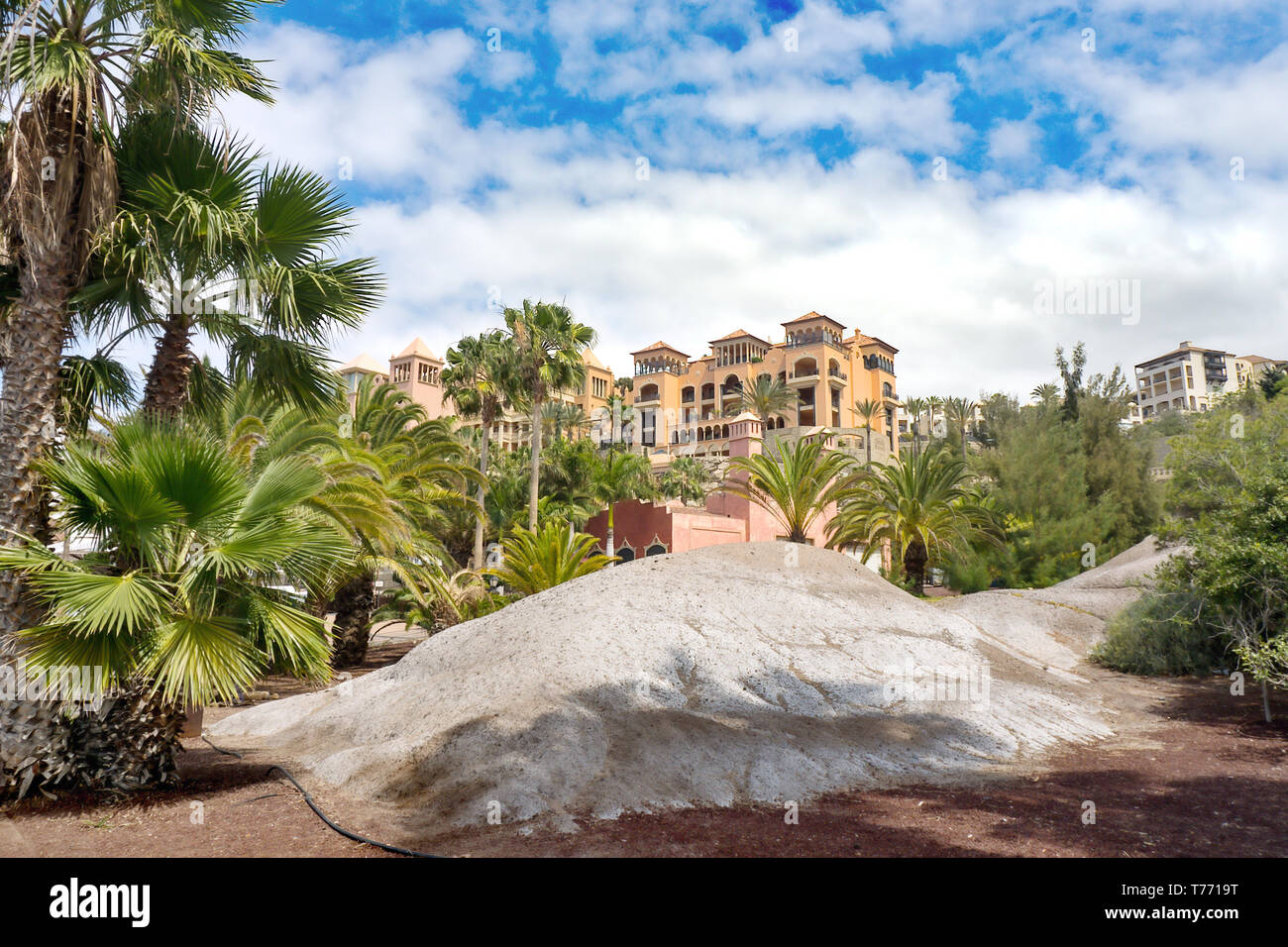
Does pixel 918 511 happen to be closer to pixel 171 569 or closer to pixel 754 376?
pixel 171 569

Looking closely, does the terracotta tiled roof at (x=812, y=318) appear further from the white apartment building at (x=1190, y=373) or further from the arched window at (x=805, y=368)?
the white apartment building at (x=1190, y=373)

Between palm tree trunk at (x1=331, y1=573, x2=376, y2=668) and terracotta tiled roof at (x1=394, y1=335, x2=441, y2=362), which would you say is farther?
terracotta tiled roof at (x1=394, y1=335, x2=441, y2=362)

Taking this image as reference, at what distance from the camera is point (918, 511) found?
22.5 m

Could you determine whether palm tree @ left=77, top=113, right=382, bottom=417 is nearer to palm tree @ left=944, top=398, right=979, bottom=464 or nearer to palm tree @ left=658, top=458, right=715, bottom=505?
palm tree @ left=658, top=458, right=715, bottom=505

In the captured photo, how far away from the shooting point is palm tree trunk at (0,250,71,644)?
24.4 feet

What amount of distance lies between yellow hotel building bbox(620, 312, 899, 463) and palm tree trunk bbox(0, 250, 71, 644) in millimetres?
62254

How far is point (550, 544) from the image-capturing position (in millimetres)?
20000

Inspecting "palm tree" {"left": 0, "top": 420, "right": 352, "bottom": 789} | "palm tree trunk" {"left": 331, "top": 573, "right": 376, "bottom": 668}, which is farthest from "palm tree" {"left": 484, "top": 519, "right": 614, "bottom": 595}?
"palm tree" {"left": 0, "top": 420, "right": 352, "bottom": 789}

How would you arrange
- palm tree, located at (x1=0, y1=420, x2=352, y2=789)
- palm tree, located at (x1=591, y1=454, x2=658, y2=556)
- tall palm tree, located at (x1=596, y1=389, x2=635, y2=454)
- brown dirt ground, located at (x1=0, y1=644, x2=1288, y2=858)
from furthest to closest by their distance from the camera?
tall palm tree, located at (x1=596, y1=389, x2=635, y2=454) < palm tree, located at (x1=591, y1=454, x2=658, y2=556) < palm tree, located at (x1=0, y1=420, x2=352, y2=789) < brown dirt ground, located at (x1=0, y1=644, x2=1288, y2=858)

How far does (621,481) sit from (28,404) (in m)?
36.5

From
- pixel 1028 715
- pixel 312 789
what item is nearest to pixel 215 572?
pixel 312 789
